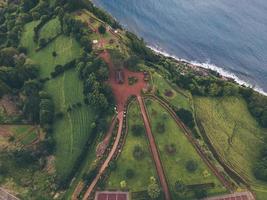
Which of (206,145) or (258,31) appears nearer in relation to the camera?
(206,145)

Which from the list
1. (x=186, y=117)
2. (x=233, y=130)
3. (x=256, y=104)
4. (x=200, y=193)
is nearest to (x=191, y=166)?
(x=200, y=193)

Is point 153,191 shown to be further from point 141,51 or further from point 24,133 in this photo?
point 141,51

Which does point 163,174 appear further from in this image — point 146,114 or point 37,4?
point 37,4

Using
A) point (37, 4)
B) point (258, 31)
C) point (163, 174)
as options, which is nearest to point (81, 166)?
point (163, 174)

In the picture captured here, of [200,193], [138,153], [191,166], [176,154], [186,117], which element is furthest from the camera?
[186,117]

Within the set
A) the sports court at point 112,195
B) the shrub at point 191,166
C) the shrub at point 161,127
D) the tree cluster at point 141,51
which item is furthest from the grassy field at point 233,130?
the sports court at point 112,195

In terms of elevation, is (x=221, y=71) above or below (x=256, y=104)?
above

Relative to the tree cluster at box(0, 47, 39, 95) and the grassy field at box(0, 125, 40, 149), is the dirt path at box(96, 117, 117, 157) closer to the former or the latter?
the grassy field at box(0, 125, 40, 149)
